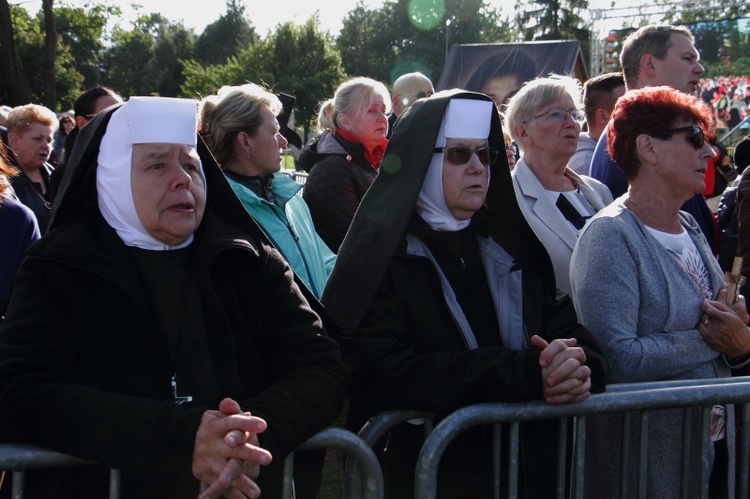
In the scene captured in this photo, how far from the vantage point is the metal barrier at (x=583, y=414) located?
7.16 feet

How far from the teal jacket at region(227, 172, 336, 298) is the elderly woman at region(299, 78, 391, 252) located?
27.1 inches

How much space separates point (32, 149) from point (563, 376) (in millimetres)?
5400

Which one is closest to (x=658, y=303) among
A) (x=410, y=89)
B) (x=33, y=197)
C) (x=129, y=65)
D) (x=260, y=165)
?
(x=260, y=165)

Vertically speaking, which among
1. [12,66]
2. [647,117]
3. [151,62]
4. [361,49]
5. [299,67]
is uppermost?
[361,49]

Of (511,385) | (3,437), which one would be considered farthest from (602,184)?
(3,437)

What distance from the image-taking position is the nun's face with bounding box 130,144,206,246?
2.23 meters

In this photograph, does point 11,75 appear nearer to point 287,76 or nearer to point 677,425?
point 287,76

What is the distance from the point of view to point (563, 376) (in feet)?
7.57

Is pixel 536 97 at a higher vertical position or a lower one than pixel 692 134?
higher

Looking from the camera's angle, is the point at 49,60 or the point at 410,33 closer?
the point at 49,60

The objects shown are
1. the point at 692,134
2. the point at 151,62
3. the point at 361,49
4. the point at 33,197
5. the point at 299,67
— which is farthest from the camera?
the point at 151,62

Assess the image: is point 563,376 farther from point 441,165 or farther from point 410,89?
point 410,89

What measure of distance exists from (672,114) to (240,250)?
6.41 ft

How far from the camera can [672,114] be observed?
123 inches
